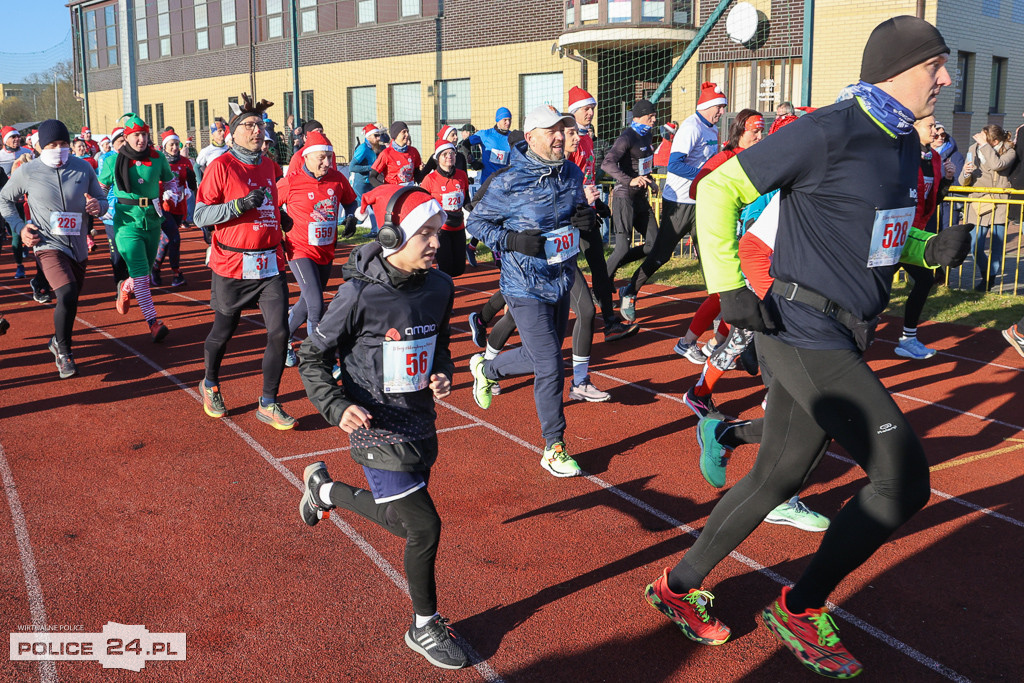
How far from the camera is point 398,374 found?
3561 millimetres

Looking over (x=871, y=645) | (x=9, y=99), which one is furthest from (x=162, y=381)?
(x=9, y=99)

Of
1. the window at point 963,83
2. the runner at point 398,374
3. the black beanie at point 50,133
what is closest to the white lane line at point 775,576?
the runner at point 398,374

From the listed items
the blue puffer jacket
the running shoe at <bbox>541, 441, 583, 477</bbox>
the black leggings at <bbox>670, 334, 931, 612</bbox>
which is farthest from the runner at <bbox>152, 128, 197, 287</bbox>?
the black leggings at <bbox>670, 334, 931, 612</bbox>

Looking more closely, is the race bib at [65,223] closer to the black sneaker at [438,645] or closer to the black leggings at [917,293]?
the black sneaker at [438,645]

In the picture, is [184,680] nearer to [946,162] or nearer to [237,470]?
[237,470]

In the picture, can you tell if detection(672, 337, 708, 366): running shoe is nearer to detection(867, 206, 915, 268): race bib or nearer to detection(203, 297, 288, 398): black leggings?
detection(203, 297, 288, 398): black leggings

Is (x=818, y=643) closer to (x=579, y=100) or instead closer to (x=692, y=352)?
(x=692, y=352)

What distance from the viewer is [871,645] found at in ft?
11.9

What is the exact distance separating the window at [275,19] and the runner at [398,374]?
105 ft

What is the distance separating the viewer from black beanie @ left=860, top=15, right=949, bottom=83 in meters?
2.97

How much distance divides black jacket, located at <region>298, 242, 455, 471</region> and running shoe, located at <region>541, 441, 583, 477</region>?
1965 mm

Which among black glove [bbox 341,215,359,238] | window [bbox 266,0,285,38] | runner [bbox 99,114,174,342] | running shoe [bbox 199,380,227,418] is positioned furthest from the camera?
window [bbox 266,0,285,38]

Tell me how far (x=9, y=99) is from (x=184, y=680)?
65907 millimetres

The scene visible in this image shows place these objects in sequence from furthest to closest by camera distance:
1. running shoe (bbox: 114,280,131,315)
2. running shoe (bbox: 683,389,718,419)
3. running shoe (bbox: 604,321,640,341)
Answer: running shoe (bbox: 114,280,131,315)
running shoe (bbox: 604,321,640,341)
running shoe (bbox: 683,389,718,419)
